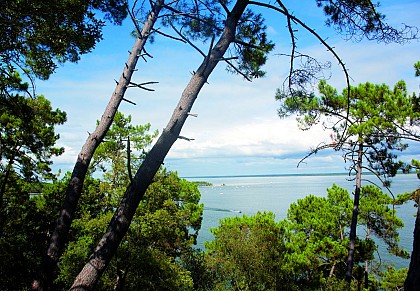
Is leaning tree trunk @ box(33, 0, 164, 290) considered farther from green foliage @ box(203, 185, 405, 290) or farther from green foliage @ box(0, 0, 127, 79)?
green foliage @ box(203, 185, 405, 290)

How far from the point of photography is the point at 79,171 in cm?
366

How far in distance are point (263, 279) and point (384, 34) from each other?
14780 mm

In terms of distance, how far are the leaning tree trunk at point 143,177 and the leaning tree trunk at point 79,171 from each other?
2.98 feet

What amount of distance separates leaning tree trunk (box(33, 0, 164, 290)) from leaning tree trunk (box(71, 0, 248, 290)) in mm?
910

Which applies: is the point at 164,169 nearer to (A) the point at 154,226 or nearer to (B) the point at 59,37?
(A) the point at 154,226

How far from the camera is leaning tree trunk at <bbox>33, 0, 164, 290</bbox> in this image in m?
3.19

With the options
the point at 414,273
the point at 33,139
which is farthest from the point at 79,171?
the point at 33,139

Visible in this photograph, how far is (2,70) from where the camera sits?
3.85m

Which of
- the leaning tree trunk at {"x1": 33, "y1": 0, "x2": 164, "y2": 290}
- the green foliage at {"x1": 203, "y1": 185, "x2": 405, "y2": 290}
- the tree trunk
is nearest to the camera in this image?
the tree trunk

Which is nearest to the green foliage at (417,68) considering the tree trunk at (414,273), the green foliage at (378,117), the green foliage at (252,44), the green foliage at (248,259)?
the green foliage at (378,117)

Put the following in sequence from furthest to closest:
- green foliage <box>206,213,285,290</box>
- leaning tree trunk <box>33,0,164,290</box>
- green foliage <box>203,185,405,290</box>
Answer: green foliage <box>206,213,285,290</box> < green foliage <box>203,185,405,290</box> < leaning tree trunk <box>33,0,164,290</box>

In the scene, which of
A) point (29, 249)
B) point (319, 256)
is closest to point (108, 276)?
point (29, 249)

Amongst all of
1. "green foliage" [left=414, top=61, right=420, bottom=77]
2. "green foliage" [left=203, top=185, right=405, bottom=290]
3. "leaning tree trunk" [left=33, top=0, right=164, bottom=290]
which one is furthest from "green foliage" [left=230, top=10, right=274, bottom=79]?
"green foliage" [left=203, top=185, right=405, bottom=290]

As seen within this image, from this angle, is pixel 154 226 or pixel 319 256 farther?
pixel 319 256
